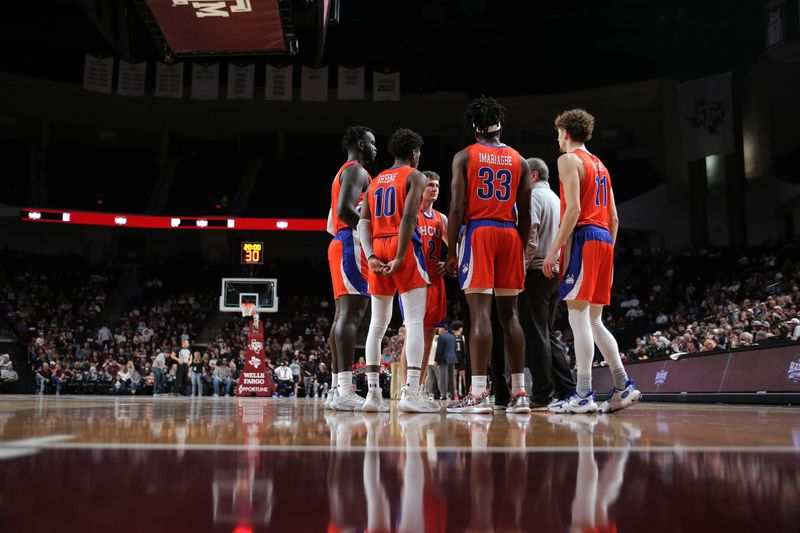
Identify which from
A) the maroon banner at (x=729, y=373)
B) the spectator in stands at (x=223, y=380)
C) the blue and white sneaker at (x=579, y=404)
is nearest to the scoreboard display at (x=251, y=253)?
the spectator in stands at (x=223, y=380)

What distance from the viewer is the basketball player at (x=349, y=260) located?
4.77m

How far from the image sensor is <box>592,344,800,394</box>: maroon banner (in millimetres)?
7609

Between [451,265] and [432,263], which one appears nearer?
[451,265]

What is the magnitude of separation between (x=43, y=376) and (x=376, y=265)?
1685cm

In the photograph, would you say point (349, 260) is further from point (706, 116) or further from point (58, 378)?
point (706, 116)

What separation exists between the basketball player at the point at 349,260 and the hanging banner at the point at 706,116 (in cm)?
2103

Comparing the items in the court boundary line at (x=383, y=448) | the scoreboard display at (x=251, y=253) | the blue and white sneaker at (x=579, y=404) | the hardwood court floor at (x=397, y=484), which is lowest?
the blue and white sneaker at (x=579, y=404)

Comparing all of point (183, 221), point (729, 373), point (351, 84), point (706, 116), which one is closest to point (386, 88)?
point (351, 84)

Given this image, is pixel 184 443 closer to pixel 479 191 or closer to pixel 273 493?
pixel 273 493

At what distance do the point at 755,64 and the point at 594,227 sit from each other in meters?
22.0

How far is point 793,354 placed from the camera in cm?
751

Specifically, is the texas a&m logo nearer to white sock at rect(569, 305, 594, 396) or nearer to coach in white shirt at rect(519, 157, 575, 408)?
coach in white shirt at rect(519, 157, 575, 408)

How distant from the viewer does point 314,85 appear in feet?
72.2

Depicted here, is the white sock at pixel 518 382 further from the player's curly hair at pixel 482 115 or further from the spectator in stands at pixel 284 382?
the spectator in stands at pixel 284 382
